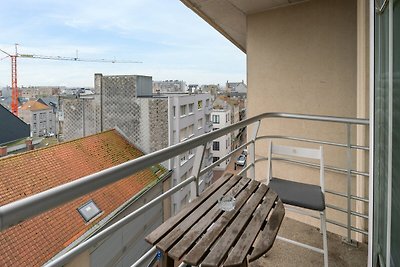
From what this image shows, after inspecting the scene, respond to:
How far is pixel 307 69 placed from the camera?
3680mm

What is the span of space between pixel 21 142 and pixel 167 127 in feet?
37.0

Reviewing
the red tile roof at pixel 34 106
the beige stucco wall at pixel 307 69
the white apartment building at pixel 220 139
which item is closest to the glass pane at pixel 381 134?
the beige stucco wall at pixel 307 69

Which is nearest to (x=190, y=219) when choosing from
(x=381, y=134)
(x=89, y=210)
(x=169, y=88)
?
(x=381, y=134)

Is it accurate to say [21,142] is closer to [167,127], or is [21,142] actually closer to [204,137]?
[167,127]

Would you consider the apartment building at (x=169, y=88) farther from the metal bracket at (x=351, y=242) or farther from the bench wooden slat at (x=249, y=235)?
the bench wooden slat at (x=249, y=235)

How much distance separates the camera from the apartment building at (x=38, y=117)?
51.1m

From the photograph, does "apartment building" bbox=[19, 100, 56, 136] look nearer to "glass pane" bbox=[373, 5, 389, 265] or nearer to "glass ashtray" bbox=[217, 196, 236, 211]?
"glass ashtray" bbox=[217, 196, 236, 211]

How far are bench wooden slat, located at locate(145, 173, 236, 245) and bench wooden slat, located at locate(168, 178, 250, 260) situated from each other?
88mm

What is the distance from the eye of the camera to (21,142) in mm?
20516

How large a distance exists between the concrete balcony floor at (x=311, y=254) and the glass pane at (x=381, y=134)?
0.75 meters

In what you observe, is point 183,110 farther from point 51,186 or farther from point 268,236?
point 268,236

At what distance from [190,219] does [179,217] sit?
0.06 m

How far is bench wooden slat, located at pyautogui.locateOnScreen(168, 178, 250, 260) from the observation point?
108 centimetres

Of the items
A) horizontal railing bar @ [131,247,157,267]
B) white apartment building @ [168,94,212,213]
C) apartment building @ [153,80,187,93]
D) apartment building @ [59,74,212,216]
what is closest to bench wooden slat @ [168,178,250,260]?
Result: horizontal railing bar @ [131,247,157,267]
